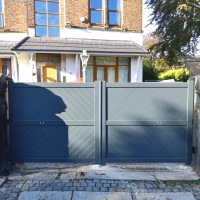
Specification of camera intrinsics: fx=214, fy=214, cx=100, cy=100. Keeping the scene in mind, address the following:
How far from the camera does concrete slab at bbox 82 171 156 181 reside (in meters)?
3.99

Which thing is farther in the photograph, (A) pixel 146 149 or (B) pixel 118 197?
(A) pixel 146 149

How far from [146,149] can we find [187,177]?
92cm

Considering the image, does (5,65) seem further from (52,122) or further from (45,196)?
(45,196)

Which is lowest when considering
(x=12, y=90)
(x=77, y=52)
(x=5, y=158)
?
(x=5, y=158)

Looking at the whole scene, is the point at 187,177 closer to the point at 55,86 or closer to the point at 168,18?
the point at 55,86

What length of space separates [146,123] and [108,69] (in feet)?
32.7

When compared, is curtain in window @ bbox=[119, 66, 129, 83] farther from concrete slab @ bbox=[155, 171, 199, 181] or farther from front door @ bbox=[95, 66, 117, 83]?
concrete slab @ bbox=[155, 171, 199, 181]

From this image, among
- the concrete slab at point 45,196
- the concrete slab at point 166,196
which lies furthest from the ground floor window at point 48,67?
the concrete slab at point 166,196

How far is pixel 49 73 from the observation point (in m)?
13.3

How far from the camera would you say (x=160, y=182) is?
12.7 ft

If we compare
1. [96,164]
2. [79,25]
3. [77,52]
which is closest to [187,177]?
[96,164]

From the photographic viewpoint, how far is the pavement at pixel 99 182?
3430 mm

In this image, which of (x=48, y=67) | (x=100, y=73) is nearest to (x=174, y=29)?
(x=100, y=73)

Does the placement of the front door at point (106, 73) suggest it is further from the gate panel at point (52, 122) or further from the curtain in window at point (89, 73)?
the gate panel at point (52, 122)
